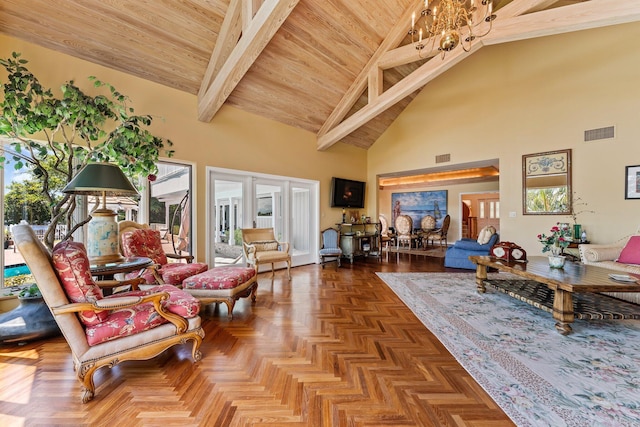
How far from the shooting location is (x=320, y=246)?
6.35 m

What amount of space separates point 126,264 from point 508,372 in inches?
130

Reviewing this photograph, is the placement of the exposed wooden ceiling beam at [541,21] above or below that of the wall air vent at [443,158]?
above

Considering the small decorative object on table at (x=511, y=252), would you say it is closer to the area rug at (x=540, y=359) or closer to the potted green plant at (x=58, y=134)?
the area rug at (x=540, y=359)

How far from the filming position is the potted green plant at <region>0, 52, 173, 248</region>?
232cm

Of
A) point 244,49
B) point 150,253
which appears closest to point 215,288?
point 150,253

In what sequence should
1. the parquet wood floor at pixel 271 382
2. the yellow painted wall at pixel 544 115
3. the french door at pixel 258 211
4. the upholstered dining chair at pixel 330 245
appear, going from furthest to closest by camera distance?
the upholstered dining chair at pixel 330 245
the french door at pixel 258 211
the yellow painted wall at pixel 544 115
the parquet wood floor at pixel 271 382

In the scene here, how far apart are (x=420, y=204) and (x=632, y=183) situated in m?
6.33

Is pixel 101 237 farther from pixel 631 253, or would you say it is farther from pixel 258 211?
pixel 631 253

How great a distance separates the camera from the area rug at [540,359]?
1.50 meters

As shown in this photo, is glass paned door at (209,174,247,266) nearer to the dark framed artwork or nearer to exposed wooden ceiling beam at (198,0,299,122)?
exposed wooden ceiling beam at (198,0,299,122)

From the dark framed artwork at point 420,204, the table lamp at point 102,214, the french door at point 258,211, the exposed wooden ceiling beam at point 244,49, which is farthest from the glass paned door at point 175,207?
the dark framed artwork at point 420,204

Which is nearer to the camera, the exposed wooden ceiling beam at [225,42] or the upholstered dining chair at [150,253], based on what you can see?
the upholstered dining chair at [150,253]

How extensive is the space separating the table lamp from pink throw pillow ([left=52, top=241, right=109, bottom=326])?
597mm

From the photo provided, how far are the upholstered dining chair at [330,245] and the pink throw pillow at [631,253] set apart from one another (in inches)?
175
